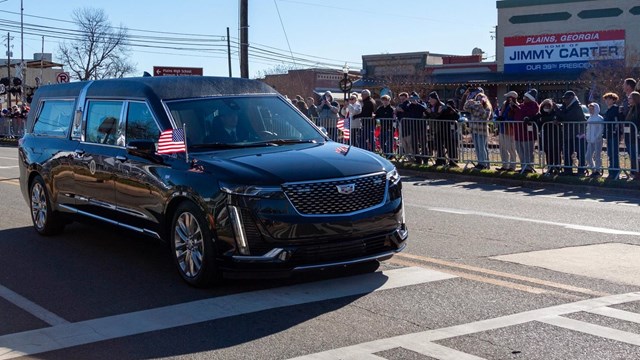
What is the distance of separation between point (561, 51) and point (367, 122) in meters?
30.8

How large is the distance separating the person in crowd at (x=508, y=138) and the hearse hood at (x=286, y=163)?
1066cm

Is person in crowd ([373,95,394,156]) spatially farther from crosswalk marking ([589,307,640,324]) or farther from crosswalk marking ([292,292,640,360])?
crosswalk marking ([589,307,640,324])

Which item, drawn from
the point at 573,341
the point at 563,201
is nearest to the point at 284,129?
the point at 573,341

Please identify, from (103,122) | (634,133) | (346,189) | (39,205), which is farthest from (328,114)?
(346,189)

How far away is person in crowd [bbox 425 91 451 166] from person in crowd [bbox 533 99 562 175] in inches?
108

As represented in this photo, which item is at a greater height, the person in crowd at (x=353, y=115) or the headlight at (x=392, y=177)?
the person in crowd at (x=353, y=115)

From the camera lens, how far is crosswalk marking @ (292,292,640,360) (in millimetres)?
5605

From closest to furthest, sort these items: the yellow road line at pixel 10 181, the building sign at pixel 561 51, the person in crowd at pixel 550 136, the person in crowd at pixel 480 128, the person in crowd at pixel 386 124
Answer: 1. the person in crowd at pixel 550 136
2. the yellow road line at pixel 10 181
3. the person in crowd at pixel 480 128
4. the person in crowd at pixel 386 124
5. the building sign at pixel 561 51

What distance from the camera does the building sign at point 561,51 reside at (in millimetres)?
47031

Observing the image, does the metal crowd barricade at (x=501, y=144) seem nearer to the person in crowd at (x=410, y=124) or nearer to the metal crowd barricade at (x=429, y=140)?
the metal crowd barricade at (x=429, y=140)

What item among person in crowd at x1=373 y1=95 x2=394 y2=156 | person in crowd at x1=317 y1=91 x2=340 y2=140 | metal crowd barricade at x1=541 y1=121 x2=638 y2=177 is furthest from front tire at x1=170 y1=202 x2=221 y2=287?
person in crowd at x1=317 y1=91 x2=340 y2=140

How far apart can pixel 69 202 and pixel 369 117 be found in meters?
12.8

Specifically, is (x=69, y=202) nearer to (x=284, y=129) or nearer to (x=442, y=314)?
(x=284, y=129)

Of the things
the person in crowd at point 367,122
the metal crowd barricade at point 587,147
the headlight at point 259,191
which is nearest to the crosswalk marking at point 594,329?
the headlight at point 259,191
